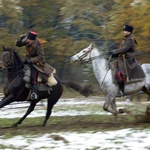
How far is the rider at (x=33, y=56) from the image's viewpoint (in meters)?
13.1

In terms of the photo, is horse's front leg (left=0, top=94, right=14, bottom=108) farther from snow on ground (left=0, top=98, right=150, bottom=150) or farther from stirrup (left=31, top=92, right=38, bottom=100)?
snow on ground (left=0, top=98, right=150, bottom=150)

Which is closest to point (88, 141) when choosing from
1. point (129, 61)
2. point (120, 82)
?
point (120, 82)

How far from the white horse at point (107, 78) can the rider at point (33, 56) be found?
4.14 ft

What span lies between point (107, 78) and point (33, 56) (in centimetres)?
219

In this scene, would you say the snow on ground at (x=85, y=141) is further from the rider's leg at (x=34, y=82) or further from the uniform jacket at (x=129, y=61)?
the uniform jacket at (x=129, y=61)

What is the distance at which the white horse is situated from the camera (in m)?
13.5

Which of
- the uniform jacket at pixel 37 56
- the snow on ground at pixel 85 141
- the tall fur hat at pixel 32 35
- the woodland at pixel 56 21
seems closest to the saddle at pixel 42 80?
the uniform jacket at pixel 37 56

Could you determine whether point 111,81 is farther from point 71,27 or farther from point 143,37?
point 71,27

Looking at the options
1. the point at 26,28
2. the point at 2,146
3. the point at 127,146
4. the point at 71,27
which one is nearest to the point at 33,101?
the point at 2,146

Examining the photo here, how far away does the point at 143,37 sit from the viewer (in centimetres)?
2258

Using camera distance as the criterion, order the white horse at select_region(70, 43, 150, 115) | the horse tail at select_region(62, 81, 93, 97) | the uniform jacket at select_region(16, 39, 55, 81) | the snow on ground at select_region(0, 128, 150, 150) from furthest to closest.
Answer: the horse tail at select_region(62, 81, 93, 97) → the white horse at select_region(70, 43, 150, 115) → the uniform jacket at select_region(16, 39, 55, 81) → the snow on ground at select_region(0, 128, 150, 150)

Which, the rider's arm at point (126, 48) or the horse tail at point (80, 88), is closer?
the rider's arm at point (126, 48)

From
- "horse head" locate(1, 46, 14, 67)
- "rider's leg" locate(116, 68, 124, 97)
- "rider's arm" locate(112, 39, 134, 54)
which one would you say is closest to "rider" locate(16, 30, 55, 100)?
"horse head" locate(1, 46, 14, 67)

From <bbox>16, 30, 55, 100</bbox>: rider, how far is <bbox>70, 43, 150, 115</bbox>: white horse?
126cm
